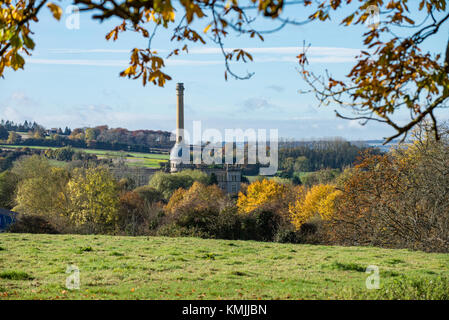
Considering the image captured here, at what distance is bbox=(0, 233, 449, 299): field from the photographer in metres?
8.28

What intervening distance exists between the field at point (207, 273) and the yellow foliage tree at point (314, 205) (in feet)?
81.9

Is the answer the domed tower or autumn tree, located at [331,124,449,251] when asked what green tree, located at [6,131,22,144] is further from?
autumn tree, located at [331,124,449,251]

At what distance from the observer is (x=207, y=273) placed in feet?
36.1

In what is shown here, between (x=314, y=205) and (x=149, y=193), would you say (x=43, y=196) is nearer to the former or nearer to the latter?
(x=149, y=193)

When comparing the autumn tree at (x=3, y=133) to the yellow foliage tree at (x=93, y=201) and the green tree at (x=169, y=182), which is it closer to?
the green tree at (x=169, y=182)

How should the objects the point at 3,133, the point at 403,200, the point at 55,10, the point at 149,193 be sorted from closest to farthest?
the point at 55,10
the point at 403,200
the point at 149,193
the point at 3,133

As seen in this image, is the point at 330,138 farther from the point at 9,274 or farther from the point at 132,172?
the point at 9,274

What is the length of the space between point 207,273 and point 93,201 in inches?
1132

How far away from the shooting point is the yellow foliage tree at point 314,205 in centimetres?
4228

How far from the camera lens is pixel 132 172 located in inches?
3076

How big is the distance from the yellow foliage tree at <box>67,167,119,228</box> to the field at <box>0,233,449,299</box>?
19.5 metres

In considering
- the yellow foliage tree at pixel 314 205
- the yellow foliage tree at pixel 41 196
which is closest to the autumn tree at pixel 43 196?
the yellow foliage tree at pixel 41 196

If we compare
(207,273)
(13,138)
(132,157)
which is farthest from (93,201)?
(13,138)
